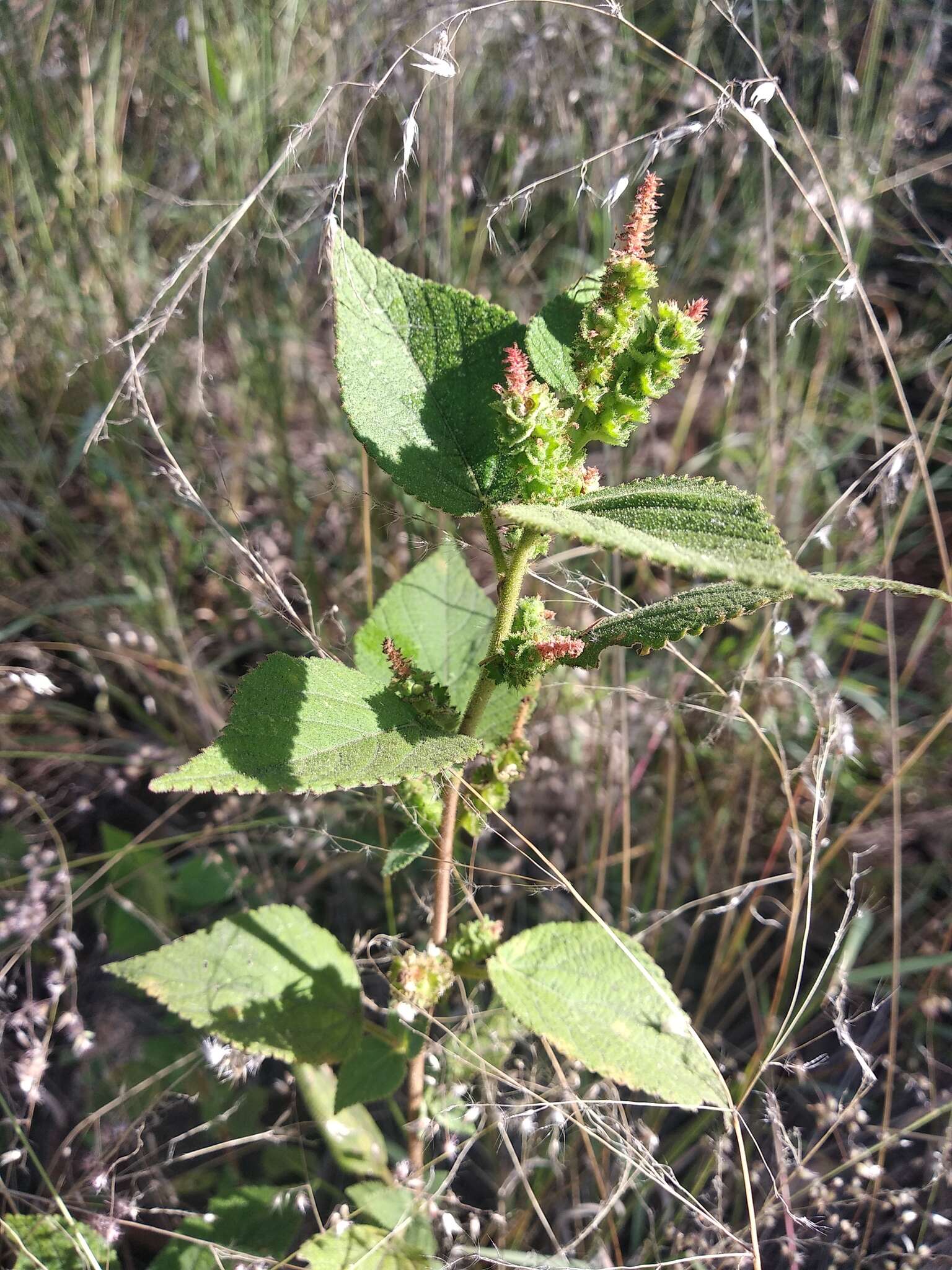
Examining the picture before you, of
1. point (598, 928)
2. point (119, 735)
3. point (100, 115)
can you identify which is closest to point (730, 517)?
point (598, 928)

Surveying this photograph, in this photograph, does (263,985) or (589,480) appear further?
(263,985)

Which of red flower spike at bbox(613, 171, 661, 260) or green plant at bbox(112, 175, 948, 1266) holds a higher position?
red flower spike at bbox(613, 171, 661, 260)

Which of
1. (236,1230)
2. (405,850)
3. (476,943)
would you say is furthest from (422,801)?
(236,1230)

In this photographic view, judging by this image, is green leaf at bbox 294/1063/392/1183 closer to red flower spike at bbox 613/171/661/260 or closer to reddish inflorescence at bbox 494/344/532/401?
reddish inflorescence at bbox 494/344/532/401

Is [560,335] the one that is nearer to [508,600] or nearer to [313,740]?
[508,600]

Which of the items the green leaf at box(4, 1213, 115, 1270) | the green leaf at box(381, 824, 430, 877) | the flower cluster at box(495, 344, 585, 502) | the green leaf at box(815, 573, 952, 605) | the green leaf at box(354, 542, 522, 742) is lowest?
the green leaf at box(4, 1213, 115, 1270)

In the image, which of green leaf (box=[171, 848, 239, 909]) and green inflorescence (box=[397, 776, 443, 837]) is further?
green leaf (box=[171, 848, 239, 909])

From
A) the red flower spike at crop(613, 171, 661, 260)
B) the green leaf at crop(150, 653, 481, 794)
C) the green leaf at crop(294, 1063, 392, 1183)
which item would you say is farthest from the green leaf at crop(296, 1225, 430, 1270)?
the red flower spike at crop(613, 171, 661, 260)
